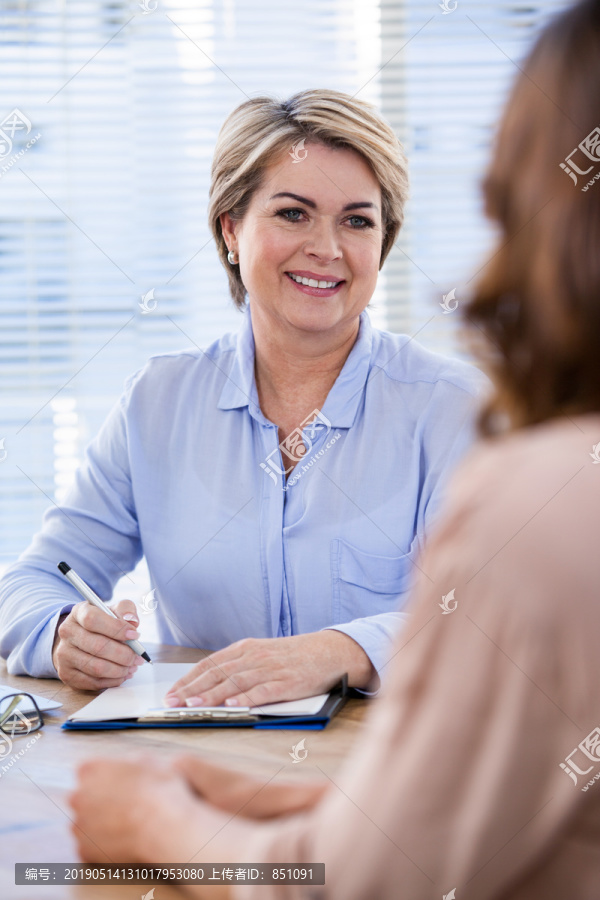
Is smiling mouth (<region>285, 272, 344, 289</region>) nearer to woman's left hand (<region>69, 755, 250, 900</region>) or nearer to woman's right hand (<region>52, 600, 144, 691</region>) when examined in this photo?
woman's right hand (<region>52, 600, 144, 691</region>)

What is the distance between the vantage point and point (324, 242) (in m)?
1.68

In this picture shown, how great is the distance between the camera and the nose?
5.52 feet

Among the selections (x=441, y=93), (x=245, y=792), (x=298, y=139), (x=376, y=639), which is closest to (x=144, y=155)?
(x=441, y=93)

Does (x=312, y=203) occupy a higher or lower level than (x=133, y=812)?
higher

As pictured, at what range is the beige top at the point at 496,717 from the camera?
0.45m

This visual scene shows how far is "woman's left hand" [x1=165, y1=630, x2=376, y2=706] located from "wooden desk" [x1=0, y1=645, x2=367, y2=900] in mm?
48

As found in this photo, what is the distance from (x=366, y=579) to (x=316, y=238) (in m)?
0.65

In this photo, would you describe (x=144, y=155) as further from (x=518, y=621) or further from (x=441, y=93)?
(x=518, y=621)

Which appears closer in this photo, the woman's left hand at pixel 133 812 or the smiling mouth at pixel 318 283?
the woman's left hand at pixel 133 812

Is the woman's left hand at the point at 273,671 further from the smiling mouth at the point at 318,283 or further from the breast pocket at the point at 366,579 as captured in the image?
the smiling mouth at the point at 318,283

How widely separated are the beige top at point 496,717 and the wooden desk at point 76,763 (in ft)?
1.00

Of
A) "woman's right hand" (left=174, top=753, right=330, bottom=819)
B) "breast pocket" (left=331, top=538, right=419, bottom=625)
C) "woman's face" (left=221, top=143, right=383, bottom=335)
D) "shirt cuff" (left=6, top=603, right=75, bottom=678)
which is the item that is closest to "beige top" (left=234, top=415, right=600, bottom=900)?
"woman's right hand" (left=174, top=753, right=330, bottom=819)

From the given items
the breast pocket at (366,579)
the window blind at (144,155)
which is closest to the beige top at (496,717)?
the breast pocket at (366,579)

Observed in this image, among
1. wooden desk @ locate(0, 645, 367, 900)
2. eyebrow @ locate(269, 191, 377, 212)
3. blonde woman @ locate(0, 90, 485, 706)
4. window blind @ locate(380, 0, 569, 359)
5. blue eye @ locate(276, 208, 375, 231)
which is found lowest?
wooden desk @ locate(0, 645, 367, 900)
